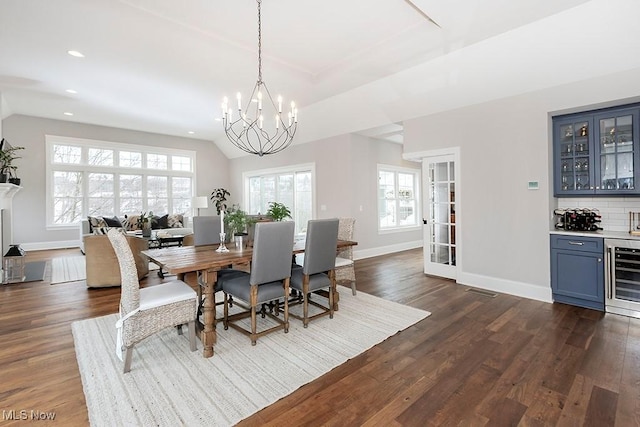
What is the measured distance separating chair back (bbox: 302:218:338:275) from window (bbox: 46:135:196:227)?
805 centimetres

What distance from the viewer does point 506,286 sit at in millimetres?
4066

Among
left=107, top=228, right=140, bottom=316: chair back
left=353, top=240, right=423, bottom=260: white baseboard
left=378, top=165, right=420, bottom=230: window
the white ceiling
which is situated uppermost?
the white ceiling

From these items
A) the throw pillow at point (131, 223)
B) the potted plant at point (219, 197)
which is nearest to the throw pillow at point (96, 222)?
the throw pillow at point (131, 223)

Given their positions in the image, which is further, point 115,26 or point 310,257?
point 115,26

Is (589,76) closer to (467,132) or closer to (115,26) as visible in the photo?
(467,132)

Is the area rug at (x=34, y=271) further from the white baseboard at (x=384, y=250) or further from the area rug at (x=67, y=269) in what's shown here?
the white baseboard at (x=384, y=250)

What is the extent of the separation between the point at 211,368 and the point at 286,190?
6074 millimetres

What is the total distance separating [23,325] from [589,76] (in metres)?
6.74

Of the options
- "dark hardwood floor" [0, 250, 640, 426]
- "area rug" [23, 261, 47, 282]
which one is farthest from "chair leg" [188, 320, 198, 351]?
"area rug" [23, 261, 47, 282]

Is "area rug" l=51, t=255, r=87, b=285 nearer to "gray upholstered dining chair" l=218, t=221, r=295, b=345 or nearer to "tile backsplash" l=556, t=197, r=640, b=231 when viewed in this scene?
"gray upholstered dining chair" l=218, t=221, r=295, b=345

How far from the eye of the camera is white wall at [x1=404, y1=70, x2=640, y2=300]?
3582 mm

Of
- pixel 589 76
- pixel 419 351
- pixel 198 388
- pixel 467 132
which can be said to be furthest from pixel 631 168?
pixel 198 388

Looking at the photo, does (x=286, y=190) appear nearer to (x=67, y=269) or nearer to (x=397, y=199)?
(x=397, y=199)

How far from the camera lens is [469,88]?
13.4 feet
